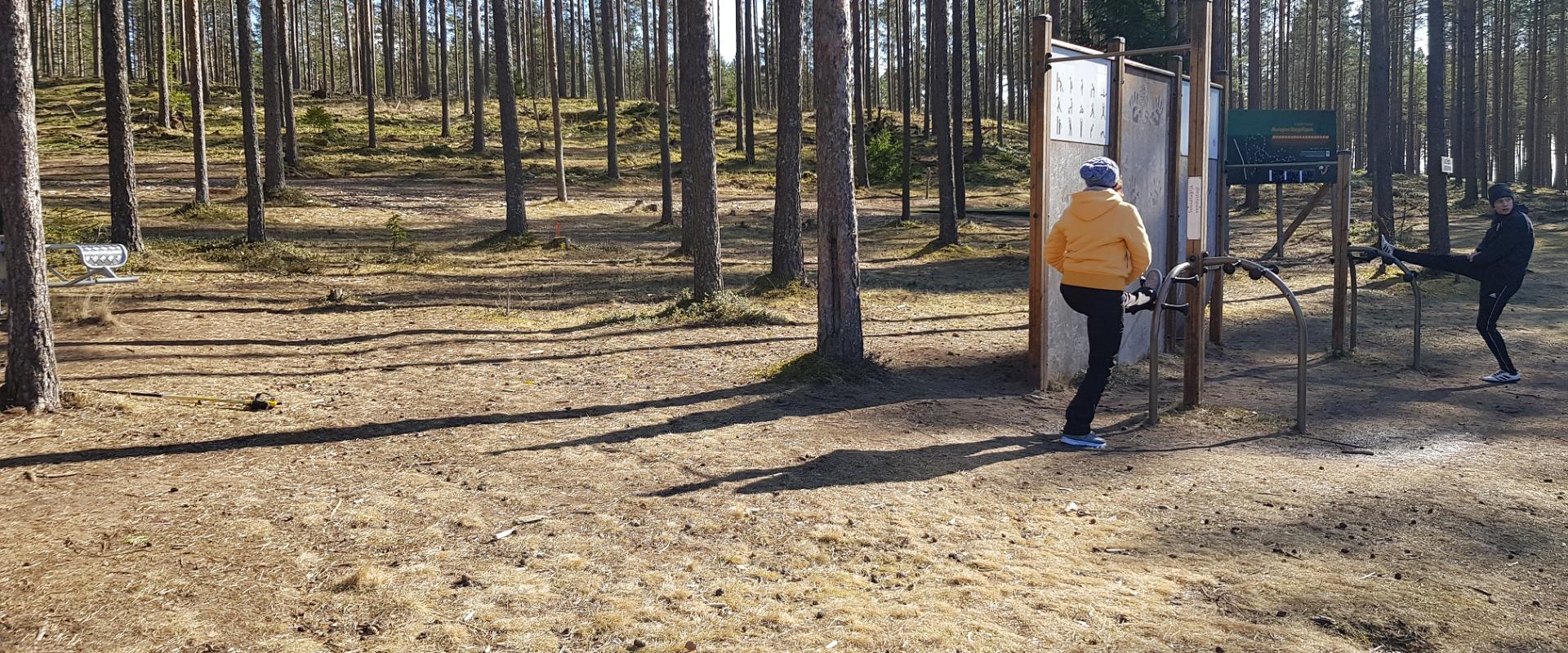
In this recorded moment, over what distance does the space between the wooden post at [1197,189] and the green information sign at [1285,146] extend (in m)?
5.42

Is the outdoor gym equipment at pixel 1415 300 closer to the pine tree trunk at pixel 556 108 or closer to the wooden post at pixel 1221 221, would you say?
the wooden post at pixel 1221 221

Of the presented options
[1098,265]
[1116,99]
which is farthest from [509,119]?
[1098,265]

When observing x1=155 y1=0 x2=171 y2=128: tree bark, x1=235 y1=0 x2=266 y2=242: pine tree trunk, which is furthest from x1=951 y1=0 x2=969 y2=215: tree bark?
x1=155 y1=0 x2=171 y2=128: tree bark

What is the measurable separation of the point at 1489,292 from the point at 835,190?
20.2ft

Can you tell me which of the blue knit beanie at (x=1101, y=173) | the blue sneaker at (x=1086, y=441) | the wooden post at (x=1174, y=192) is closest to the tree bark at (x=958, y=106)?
the wooden post at (x=1174, y=192)

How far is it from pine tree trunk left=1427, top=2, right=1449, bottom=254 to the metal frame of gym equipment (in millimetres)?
11079

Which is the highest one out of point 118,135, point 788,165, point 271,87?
point 271,87

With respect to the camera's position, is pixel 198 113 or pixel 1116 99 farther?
pixel 198 113

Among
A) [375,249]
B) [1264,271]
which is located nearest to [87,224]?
[375,249]

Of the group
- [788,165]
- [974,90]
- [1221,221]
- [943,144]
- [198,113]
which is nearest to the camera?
[1221,221]

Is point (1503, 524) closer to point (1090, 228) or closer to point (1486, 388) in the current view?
point (1090, 228)

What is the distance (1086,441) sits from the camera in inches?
271

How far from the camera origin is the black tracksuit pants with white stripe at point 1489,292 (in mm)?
9570

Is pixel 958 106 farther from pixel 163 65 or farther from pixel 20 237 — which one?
pixel 163 65
